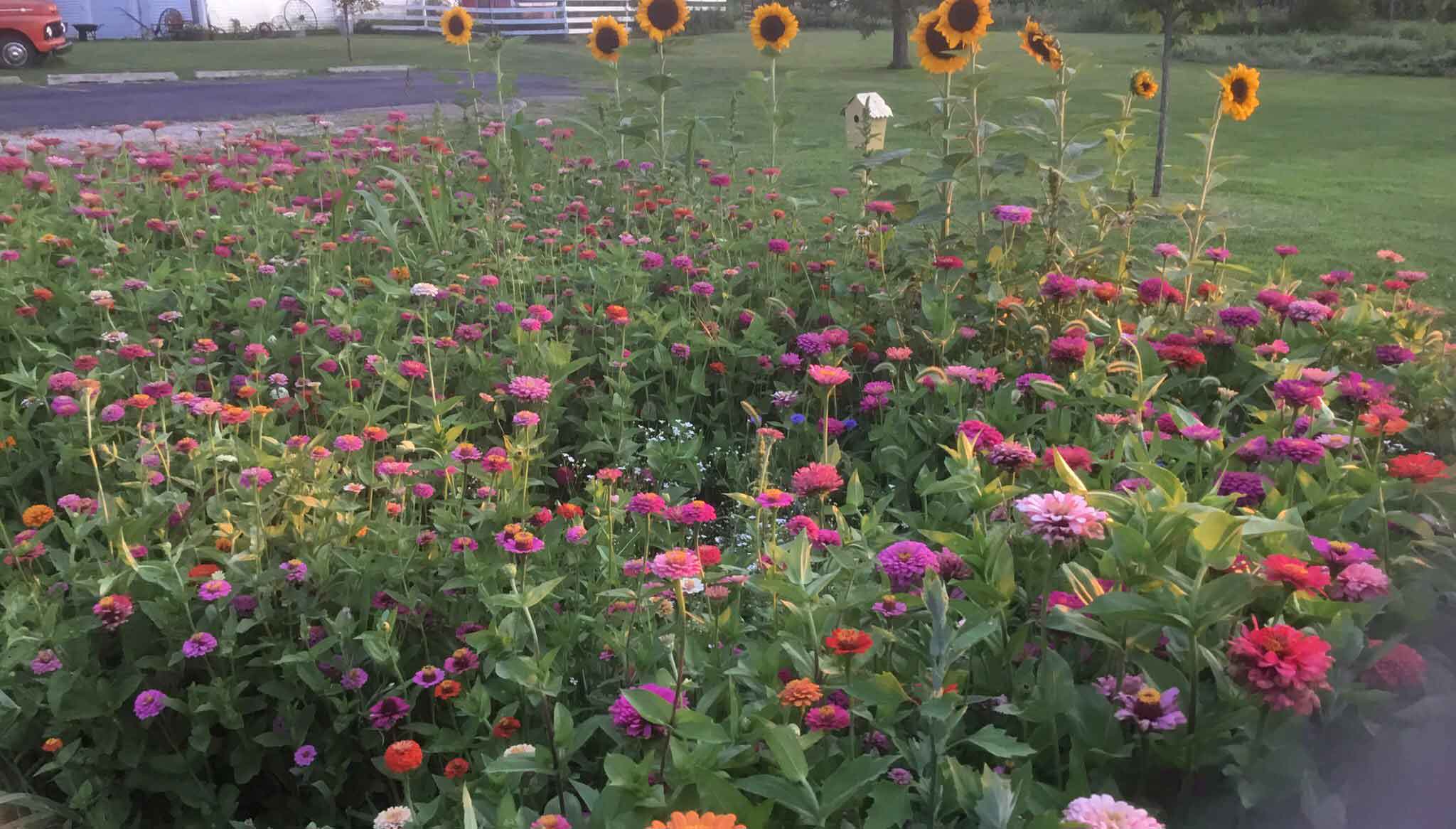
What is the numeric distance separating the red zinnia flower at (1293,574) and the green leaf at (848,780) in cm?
50

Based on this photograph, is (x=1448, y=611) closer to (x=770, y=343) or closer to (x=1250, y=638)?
(x=1250, y=638)

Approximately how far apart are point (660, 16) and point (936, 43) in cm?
172

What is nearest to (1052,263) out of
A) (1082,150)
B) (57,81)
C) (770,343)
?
(1082,150)

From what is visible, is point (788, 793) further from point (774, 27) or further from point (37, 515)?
point (774, 27)

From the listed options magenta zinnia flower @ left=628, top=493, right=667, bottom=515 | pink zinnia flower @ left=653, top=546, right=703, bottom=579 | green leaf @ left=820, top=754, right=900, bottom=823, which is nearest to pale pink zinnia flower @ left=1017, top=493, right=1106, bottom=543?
green leaf @ left=820, top=754, right=900, bottom=823

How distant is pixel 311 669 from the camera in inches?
67.5

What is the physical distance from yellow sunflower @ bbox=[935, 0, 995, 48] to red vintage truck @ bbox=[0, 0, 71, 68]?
13.2m

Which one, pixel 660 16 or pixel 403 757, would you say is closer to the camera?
pixel 403 757

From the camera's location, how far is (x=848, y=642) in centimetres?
128

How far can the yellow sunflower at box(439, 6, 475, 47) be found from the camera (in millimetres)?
5363

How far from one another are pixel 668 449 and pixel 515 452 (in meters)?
0.47

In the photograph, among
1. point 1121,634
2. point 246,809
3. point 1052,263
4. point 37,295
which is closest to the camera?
point 1121,634

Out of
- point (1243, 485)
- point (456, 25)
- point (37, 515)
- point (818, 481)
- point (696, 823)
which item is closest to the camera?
point (696, 823)

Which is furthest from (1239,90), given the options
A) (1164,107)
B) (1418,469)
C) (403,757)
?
(403,757)
